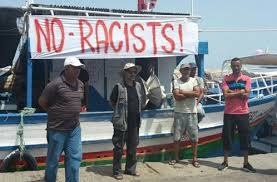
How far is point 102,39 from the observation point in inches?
295

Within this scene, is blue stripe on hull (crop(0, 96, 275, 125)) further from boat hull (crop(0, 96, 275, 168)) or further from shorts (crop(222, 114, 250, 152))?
shorts (crop(222, 114, 250, 152))

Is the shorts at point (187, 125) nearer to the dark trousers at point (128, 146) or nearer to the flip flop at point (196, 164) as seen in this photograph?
the flip flop at point (196, 164)

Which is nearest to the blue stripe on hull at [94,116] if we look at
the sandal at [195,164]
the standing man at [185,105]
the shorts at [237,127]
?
the standing man at [185,105]

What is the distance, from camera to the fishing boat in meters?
6.98

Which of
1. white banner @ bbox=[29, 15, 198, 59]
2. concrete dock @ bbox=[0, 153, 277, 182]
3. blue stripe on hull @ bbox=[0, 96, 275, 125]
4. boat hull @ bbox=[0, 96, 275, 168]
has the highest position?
white banner @ bbox=[29, 15, 198, 59]

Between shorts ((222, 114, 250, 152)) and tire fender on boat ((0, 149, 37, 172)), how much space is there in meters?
3.09

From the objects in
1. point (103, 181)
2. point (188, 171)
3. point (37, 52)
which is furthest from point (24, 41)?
point (188, 171)

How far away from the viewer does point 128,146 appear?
20.7ft

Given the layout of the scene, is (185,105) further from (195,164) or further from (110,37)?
(110,37)

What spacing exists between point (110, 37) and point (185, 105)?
5.95ft

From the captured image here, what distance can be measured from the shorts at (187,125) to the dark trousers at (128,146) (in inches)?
39.7

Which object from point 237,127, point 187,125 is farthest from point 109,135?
point 237,127

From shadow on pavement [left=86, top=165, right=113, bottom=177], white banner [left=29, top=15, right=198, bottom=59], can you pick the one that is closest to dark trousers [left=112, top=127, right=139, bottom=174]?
shadow on pavement [left=86, top=165, right=113, bottom=177]

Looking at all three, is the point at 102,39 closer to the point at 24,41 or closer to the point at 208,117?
the point at 24,41
